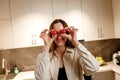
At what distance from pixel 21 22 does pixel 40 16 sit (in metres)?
0.35

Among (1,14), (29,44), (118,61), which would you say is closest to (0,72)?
(29,44)

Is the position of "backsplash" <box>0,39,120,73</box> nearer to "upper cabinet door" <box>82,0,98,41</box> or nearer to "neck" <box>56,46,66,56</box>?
"upper cabinet door" <box>82,0,98,41</box>

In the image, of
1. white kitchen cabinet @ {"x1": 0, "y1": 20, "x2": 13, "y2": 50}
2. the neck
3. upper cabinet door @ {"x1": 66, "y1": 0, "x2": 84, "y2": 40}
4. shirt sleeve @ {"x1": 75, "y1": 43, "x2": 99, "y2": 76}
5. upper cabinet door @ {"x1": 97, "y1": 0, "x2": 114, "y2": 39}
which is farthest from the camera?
upper cabinet door @ {"x1": 97, "y1": 0, "x2": 114, "y2": 39}

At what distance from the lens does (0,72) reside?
Result: 3.69 metres

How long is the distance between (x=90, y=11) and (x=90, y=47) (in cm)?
80

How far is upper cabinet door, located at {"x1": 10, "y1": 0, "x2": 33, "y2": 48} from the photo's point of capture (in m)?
3.37

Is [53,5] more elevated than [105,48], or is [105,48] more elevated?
[53,5]

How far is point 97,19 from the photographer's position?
11.8ft

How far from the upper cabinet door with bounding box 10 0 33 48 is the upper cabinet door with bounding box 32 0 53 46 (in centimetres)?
9

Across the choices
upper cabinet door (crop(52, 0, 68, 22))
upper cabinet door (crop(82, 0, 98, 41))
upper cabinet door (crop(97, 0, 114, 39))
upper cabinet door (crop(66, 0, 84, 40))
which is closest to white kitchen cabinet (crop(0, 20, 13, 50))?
upper cabinet door (crop(52, 0, 68, 22))

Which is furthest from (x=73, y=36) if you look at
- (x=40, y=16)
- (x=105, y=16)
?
(x=105, y=16)

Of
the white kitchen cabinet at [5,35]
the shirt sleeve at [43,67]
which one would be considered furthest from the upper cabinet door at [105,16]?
the shirt sleeve at [43,67]

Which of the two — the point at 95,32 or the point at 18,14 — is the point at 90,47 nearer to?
the point at 95,32

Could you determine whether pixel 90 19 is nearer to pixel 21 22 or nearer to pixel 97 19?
pixel 97 19
